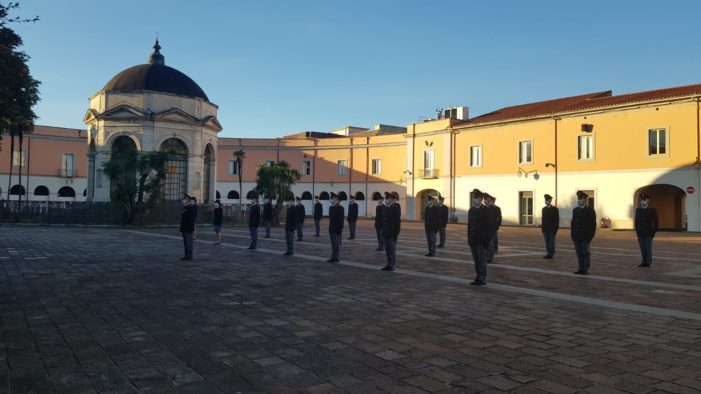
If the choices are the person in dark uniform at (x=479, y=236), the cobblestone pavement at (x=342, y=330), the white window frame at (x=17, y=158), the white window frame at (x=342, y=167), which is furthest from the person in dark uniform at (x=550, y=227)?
the white window frame at (x=17, y=158)

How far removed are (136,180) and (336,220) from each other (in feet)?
63.0

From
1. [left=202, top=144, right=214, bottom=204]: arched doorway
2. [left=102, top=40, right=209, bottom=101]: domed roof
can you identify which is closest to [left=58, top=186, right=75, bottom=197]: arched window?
[left=102, top=40, right=209, bottom=101]: domed roof

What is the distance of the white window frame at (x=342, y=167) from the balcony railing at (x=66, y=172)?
2725 centimetres

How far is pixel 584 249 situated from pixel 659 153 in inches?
956

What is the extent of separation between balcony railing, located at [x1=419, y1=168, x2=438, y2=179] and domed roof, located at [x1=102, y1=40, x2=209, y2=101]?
64.0 feet

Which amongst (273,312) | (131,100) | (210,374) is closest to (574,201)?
(131,100)

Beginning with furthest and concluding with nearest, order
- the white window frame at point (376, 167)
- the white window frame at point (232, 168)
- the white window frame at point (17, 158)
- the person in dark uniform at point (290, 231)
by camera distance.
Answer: the white window frame at point (232, 168)
the white window frame at point (376, 167)
the white window frame at point (17, 158)
the person in dark uniform at point (290, 231)

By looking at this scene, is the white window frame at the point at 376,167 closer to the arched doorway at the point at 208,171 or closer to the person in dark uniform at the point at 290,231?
the arched doorway at the point at 208,171

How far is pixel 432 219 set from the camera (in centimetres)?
1581

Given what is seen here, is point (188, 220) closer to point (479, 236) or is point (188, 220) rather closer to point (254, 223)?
point (254, 223)

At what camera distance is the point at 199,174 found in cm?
3516

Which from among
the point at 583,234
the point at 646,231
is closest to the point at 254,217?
the point at 583,234

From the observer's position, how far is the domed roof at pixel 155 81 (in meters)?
34.0

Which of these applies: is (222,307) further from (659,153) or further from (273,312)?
(659,153)
